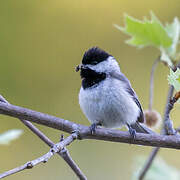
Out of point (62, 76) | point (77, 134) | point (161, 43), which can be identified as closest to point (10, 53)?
point (62, 76)

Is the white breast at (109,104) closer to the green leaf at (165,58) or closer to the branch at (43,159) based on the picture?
the green leaf at (165,58)

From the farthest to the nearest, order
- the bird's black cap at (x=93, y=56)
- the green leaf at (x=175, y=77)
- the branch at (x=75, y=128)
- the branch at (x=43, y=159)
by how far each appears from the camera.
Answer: the bird's black cap at (x=93, y=56)
the branch at (x=75, y=128)
the green leaf at (x=175, y=77)
the branch at (x=43, y=159)

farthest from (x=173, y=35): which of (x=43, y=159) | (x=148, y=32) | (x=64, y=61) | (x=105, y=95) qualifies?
(x=64, y=61)

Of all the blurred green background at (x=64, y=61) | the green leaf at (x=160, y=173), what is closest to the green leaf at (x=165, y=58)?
the green leaf at (x=160, y=173)

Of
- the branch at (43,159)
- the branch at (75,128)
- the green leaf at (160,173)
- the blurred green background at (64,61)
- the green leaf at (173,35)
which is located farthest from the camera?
the blurred green background at (64,61)

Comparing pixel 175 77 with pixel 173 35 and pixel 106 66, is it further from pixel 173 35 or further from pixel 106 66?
pixel 106 66

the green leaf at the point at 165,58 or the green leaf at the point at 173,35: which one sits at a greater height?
the green leaf at the point at 173,35

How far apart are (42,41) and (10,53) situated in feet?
1.29

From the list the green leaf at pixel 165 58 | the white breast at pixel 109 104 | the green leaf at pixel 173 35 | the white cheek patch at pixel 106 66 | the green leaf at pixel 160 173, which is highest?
the green leaf at pixel 173 35

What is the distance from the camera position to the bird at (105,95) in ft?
6.54

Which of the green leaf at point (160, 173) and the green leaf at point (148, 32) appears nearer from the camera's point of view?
the green leaf at point (148, 32)

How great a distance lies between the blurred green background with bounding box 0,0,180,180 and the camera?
367 centimetres

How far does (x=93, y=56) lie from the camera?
2.09 metres

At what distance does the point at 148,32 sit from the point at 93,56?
45cm
